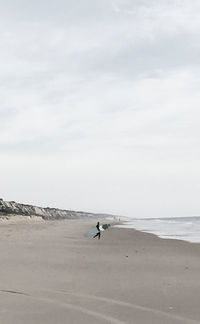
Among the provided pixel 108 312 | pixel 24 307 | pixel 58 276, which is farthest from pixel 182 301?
pixel 58 276

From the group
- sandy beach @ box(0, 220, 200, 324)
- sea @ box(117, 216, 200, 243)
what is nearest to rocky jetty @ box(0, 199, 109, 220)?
sea @ box(117, 216, 200, 243)

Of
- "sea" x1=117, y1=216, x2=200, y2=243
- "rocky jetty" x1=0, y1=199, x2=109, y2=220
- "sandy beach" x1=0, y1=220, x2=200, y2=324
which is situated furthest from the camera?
"rocky jetty" x1=0, y1=199, x2=109, y2=220

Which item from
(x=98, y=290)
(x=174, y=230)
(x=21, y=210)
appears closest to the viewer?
(x=98, y=290)

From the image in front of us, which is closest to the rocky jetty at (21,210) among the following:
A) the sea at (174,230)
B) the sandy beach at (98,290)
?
the sea at (174,230)

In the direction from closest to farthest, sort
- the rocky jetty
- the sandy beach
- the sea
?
the sandy beach < the sea < the rocky jetty

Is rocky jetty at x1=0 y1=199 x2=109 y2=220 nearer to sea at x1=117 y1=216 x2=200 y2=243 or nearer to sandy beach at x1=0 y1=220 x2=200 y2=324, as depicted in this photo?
sea at x1=117 y1=216 x2=200 y2=243

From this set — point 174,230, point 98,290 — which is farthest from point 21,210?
point 98,290

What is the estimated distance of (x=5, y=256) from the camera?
34.6ft

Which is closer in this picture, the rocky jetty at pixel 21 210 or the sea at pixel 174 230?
→ the sea at pixel 174 230

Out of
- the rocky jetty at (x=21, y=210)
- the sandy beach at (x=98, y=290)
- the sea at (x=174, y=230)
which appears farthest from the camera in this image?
the rocky jetty at (x=21, y=210)

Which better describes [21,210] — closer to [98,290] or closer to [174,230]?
[174,230]

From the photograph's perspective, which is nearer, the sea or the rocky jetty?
the sea

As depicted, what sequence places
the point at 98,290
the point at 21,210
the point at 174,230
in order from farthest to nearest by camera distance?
the point at 21,210
the point at 174,230
the point at 98,290

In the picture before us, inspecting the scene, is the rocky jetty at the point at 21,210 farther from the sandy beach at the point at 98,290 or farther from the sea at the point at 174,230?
the sandy beach at the point at 98,290
